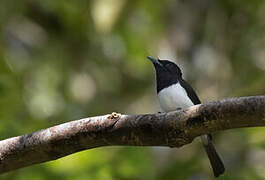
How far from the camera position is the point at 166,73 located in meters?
5.58

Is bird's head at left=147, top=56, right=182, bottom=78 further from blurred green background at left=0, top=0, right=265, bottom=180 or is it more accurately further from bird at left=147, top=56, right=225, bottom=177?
blurred green background at left=0, top=0, right=265, bottom=180

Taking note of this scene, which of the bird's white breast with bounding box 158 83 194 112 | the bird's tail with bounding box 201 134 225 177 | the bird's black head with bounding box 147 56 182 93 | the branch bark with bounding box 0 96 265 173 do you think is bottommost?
the branch bark with bounding box 0 96 265 173

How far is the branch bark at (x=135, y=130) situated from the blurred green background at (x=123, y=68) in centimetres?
72

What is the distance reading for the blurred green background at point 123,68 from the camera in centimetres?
459

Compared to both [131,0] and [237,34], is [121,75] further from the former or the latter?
[131,0]

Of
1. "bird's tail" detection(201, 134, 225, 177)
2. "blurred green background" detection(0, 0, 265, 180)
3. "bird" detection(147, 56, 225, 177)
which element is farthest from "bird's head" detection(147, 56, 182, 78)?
"bird's tail" detection(201, 134, 225, 177)

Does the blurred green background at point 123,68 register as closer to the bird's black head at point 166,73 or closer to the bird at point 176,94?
the bird at point 176,94

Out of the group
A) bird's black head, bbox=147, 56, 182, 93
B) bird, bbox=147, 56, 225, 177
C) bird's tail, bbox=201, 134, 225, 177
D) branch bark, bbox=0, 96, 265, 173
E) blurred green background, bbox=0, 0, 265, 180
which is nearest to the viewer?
branch bark, bbox=0, 96, 265, 173

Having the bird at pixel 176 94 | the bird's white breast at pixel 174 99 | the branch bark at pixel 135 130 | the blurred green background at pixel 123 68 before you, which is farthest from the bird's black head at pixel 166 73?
the branch bark at pixel 135 130

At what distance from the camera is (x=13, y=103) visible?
15.6 ft

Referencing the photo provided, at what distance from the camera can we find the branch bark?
287cm

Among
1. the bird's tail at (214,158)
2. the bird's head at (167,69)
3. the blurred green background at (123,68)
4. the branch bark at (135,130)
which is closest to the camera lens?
the branch bark at (135,130)

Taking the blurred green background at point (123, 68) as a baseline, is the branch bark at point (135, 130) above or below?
below

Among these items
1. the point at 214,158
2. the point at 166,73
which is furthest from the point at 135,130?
the point at 166,73
